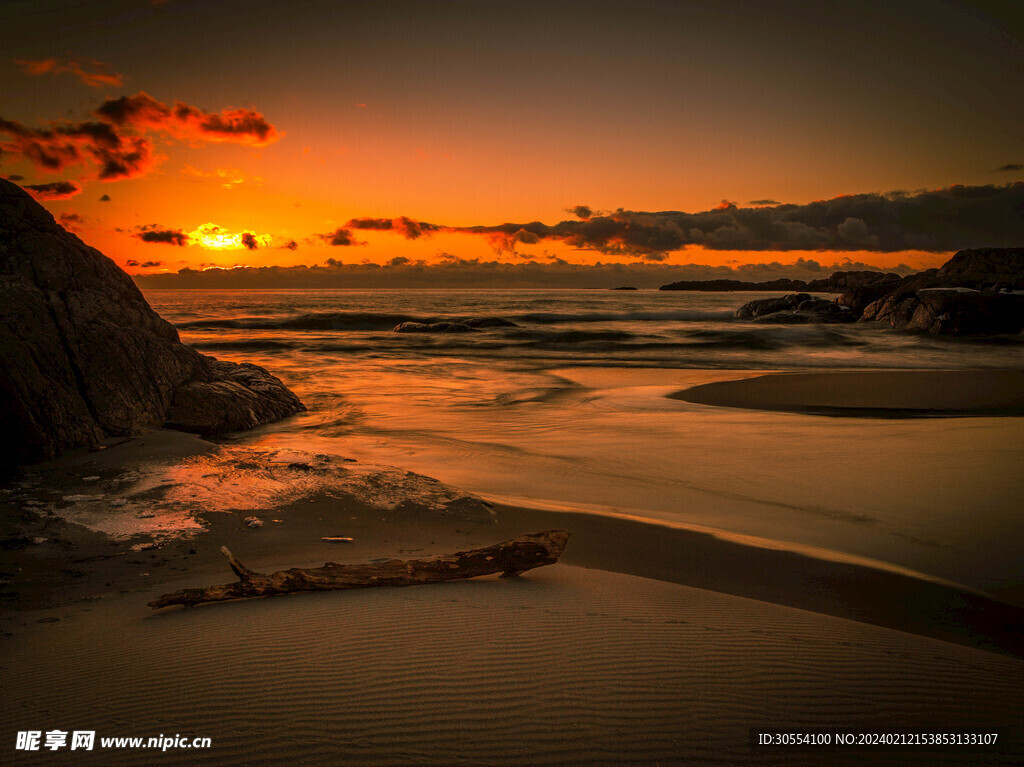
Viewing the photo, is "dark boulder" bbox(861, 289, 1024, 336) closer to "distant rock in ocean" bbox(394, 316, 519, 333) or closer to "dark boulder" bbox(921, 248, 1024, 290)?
"dark boulder" bbox(921, 248, 1024, 290)

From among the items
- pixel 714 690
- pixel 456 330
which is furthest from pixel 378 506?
pixel 456 330

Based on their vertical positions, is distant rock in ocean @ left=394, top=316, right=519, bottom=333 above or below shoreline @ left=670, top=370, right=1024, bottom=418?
above

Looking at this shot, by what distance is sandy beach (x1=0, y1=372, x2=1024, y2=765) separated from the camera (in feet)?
6.38

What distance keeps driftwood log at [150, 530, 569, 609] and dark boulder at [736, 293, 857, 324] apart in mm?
35513

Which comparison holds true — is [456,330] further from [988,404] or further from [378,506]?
[378,506]

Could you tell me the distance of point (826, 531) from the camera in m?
4.63

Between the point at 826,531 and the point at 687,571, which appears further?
the point at 826,531

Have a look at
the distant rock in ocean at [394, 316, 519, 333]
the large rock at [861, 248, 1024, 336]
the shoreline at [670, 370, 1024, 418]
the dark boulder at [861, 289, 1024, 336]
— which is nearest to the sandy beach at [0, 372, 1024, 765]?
the shoreline at [670, 370, 1024, 418]

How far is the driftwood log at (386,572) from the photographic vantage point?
289 cm

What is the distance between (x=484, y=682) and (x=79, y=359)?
592 centimetres

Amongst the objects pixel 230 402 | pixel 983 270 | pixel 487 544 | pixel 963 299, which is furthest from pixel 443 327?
pixel 983 270

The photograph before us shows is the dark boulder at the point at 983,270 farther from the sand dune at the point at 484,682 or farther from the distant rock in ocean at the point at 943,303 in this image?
the sand dune at the point at 484,682

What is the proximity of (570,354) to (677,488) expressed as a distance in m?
17.6

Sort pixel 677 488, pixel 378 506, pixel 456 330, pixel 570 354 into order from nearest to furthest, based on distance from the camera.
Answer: pixel 378 506, pixel 677 488, pixel 570 354, pixel 456 330
